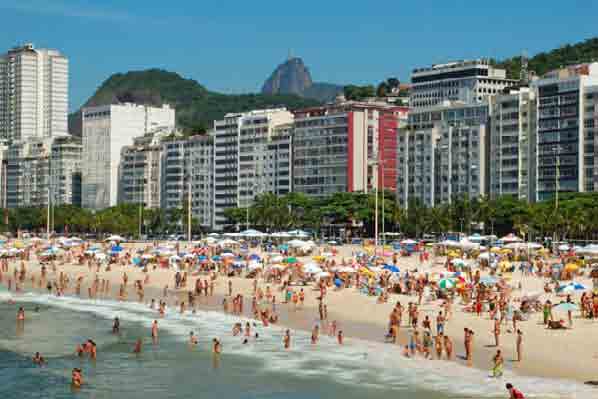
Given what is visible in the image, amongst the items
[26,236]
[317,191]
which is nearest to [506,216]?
[317,191]

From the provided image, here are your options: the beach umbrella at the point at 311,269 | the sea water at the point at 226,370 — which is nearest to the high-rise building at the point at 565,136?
the beach umbrella at the point at 311,269

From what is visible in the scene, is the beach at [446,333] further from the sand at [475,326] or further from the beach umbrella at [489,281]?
the beach umbrella at [489,281]

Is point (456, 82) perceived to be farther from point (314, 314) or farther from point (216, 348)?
point (216, 348)

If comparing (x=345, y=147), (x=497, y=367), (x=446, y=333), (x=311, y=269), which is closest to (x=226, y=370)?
(x=497, y=367)

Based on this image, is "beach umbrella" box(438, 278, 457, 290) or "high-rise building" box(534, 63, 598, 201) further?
"high-rise building" box(534, 63, 598, 201)

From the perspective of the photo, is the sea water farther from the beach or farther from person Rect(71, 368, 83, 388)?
person Rect(71, 368, 83, 388)

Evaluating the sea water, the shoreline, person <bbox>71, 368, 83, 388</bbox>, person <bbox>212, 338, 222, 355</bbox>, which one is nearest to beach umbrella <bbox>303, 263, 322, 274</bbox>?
the shoreline
